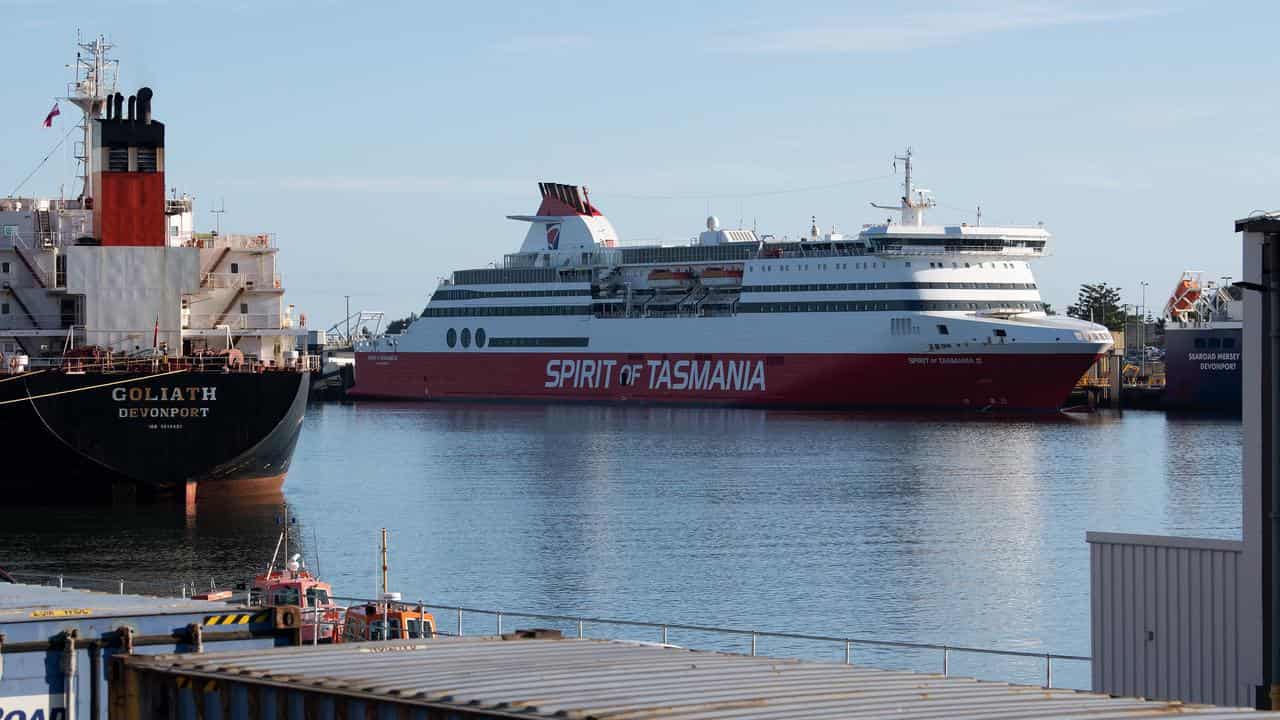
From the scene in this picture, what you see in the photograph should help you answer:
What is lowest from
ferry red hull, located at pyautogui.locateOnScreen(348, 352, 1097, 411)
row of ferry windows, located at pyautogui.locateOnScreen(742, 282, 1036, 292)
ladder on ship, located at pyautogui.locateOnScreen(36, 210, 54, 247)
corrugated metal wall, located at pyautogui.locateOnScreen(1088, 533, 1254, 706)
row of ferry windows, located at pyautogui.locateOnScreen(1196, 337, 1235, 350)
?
corrugated metal wall, located at pyautogui.locateOnScreen(1088, 533, 1254, 706)

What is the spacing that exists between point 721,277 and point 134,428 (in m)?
47.3

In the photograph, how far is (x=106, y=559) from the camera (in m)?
28.6

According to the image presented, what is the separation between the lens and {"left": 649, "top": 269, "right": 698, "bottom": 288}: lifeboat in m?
79.5

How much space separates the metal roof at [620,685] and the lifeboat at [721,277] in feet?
220

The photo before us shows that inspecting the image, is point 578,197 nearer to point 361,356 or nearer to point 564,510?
point 361,356

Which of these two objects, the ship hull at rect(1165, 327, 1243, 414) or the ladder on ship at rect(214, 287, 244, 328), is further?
the ship hull at rect(1165, 327, 1243, 414)

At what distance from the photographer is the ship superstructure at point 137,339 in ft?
107

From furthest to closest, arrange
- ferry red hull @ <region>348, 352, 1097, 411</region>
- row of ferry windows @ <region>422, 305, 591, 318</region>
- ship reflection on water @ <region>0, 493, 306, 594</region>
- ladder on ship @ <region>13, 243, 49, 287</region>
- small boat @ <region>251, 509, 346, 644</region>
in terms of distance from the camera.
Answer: row of ferry windows @ <region>422, 305, 591, 318</region>, ferry red hull @ <region>348, 352, 1097, 411</region>, ladder on ship @ <region>13, 243, 49, 287</region>, ship reflection on water @ <region>0, 493, 306, 594</region>, small boat @ <region>251, 509, 346, 644</region>

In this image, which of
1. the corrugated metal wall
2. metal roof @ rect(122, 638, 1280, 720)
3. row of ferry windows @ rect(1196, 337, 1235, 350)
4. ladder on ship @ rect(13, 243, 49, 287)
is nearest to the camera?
metal roof @ rect(122, 638, 1280, 720)

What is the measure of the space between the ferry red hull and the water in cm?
904

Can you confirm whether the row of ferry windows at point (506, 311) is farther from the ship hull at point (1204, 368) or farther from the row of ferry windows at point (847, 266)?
the ship hull at point (1204, 368)

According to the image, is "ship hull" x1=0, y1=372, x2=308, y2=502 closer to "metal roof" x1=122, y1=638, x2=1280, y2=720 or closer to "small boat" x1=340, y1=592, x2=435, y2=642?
"small boat" x1=340, y1=592, x2=435, y2=642

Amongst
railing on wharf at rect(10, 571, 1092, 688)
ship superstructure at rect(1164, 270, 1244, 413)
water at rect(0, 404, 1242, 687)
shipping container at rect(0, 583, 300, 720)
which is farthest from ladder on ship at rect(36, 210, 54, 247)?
ship superstructure at rect(1164, 270, 1244, 413)

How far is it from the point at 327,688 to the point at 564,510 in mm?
29052
